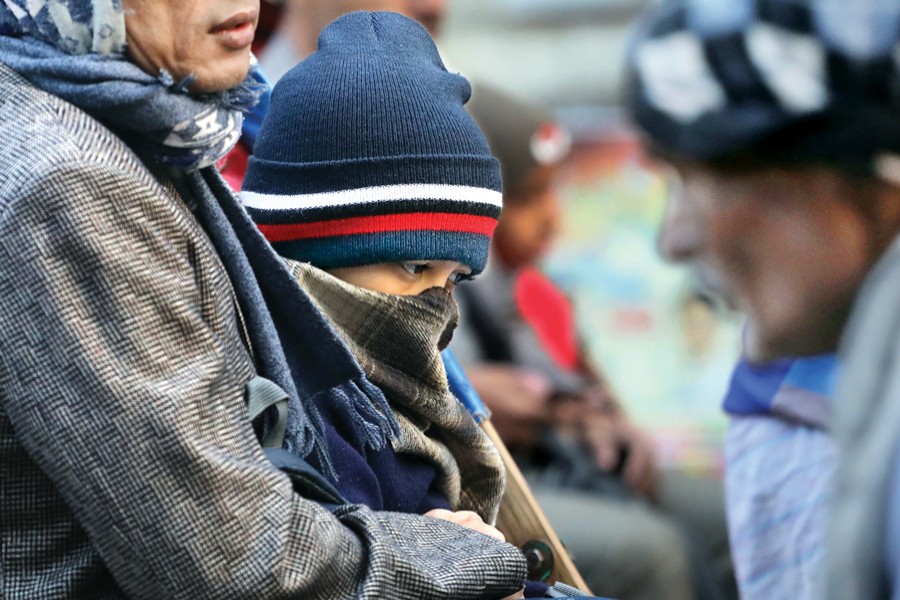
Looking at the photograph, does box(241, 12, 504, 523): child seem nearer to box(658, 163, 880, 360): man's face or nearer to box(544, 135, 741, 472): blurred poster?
box(658, 163, 880, 360): man's face

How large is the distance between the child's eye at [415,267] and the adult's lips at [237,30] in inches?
18.8

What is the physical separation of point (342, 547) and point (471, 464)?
557 mm

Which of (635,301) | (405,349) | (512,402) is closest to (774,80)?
(405,349)

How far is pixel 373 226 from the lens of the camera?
2336mm

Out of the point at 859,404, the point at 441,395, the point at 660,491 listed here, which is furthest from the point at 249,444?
the point at 660,491

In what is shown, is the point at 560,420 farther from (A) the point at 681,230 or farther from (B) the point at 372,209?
(A) the point at 681,230

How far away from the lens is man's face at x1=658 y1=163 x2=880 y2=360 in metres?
1.61

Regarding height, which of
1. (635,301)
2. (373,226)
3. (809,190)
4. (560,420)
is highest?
(809,190)

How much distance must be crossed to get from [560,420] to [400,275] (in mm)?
2135

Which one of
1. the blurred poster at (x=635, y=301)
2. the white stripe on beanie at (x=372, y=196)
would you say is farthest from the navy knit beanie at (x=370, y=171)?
the blurred poster at (x=635, y=301)

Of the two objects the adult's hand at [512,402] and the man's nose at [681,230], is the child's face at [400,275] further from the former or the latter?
the adult's hand at [512,402]

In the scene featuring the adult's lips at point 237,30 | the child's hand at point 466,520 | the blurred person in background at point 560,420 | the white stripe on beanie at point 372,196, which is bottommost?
the blurred person in background at point 560,420

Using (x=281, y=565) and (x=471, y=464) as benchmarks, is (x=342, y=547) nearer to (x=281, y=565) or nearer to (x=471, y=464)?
(x=281, y=565)

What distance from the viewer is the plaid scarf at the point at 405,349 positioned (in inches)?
89.8
